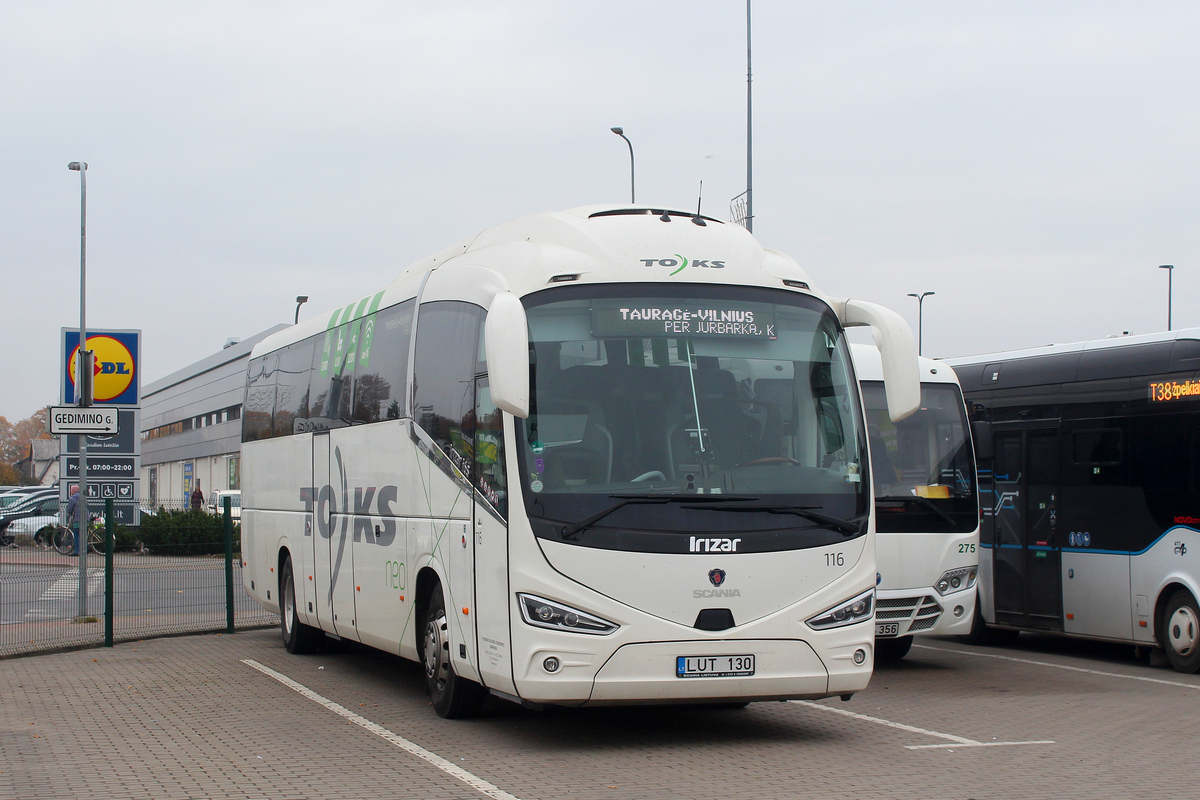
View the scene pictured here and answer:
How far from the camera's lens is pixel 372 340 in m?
12.1

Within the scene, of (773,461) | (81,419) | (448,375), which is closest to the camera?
(773,461)

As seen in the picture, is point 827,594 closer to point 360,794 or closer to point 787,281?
point 787,281

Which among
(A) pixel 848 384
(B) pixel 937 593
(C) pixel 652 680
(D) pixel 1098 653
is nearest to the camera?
(C) pixel 652 680

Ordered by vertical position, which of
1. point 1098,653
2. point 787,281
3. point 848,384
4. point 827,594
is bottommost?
point 1098,653

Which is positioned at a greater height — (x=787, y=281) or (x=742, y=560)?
(x=787, y=281)

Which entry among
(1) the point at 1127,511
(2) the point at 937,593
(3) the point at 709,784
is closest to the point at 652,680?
(3) the point at 709,784

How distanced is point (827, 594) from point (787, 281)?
2225 millimetres

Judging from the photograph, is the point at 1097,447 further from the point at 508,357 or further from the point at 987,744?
the point at 508,357

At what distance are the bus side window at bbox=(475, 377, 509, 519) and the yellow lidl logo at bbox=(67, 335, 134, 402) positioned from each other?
51.4 ft

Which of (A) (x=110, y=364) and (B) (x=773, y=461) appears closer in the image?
(B) (x=773, y=461)

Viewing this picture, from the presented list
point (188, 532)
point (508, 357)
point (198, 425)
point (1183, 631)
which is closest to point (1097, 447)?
point (1183, 631)

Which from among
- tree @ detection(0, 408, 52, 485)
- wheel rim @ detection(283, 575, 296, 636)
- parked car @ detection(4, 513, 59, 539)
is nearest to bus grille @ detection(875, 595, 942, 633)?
wheel rim @ detection(283, 575, 296, 636)

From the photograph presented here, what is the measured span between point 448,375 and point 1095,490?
25.2 ft

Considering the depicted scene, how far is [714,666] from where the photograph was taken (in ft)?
27.7
